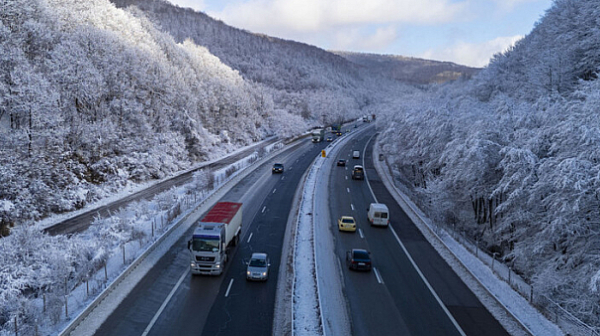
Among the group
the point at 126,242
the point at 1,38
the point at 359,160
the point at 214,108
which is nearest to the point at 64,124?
the point at 1,38

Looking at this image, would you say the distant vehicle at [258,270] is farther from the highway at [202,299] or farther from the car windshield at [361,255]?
the car windshield at [361,255]

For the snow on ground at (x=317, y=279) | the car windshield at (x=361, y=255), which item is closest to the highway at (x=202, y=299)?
the snow on ground at (x=317, y=279)

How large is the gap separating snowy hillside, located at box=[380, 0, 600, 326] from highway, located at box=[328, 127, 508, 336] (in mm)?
4406

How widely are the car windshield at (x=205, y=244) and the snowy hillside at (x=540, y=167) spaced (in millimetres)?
17144

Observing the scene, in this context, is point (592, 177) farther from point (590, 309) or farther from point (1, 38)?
→ point (1, 38)

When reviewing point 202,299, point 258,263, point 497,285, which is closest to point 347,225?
point 258,263

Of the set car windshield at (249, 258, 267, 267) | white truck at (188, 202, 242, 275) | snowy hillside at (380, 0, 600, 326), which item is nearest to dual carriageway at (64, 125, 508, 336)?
white truck at (188, 202, 242, 275)

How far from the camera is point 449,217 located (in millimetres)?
40531

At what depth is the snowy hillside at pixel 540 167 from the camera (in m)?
20.4

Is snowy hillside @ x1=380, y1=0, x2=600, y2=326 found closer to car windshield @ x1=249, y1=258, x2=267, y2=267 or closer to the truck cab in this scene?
car windshield @ x1=249, y1=258, x2=267, y2=267

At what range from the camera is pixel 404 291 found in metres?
20.1

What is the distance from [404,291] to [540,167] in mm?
11515

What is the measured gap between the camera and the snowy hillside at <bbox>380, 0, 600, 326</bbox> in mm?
20375

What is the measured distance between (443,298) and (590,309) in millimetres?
6351
